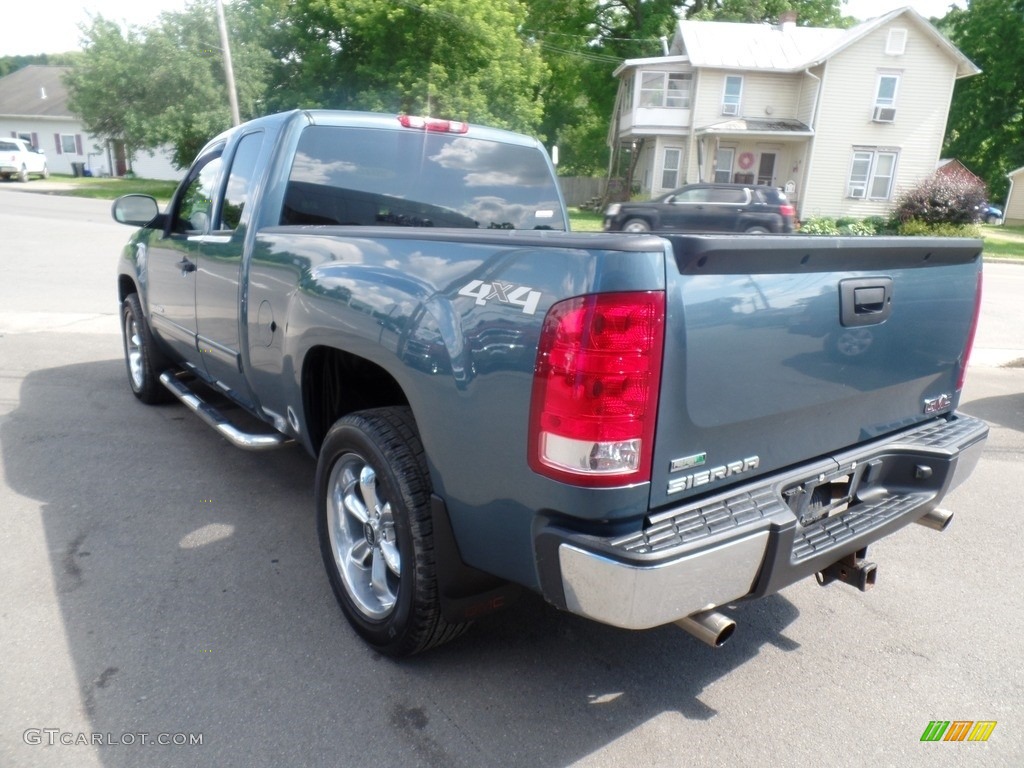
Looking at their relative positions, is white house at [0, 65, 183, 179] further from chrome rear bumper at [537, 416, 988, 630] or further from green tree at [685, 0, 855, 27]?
chrome rear bumper at [537, 416, 988, 630]

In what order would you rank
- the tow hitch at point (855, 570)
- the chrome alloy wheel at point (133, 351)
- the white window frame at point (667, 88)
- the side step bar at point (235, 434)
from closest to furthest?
1. the tow hitch at point (855, 570)
2. the side step bar at point (235, 434)
3. the chrome alloy wheel at point (133, 351)
4. the white window frame at point (667, 88)

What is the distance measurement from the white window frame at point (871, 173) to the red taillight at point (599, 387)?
3248 cm

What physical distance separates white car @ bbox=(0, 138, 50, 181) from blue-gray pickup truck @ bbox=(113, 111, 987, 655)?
132ft

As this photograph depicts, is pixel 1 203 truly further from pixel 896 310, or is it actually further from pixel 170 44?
pixel 896 310

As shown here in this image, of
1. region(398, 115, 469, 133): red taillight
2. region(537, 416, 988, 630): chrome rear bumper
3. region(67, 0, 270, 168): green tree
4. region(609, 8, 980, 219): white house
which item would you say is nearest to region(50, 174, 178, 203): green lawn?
region(67, 0, 270, 168): green tree

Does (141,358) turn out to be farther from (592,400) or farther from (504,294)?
(592,400)

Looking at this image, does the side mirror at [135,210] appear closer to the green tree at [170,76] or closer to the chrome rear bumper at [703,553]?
the chrome rear bumper at [703,553]

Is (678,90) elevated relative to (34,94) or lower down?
elevated

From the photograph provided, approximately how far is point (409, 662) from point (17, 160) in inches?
1665

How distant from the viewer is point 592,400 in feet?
6.63

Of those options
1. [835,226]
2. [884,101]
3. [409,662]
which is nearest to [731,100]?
[884,101]

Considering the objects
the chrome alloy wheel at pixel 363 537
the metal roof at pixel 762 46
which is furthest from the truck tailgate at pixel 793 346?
the metal roof at pixel 762 46

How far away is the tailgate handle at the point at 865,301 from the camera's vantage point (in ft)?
8.12

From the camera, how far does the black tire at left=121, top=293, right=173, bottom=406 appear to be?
217 inches
